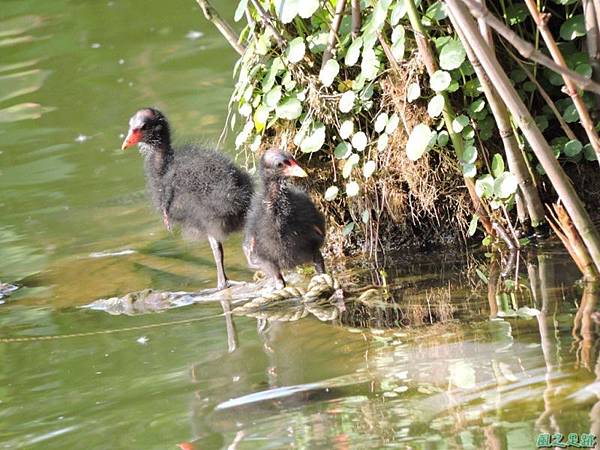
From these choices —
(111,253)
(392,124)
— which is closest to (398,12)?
(392,124)

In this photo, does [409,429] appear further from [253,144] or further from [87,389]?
[253,144]

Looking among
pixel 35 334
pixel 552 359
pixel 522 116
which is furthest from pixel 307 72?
pixel 552 359

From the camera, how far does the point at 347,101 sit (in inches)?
220

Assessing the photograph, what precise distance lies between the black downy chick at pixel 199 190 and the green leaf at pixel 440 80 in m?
1.31

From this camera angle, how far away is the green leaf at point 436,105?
17.0 ft

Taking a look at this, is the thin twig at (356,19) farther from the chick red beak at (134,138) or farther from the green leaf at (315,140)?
the chick red beak at (134,138)

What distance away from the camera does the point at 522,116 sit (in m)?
4.61

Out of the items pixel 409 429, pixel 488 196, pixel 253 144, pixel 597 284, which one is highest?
pixel 253 144

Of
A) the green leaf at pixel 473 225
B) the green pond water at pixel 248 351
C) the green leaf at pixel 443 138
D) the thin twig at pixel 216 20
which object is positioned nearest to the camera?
the green pond water at pixel 248 351

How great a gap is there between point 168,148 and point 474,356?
9.37 feet

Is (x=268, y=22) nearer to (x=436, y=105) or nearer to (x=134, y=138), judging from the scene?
(x=436, y=105)

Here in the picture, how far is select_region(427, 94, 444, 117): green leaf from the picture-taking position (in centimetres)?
519

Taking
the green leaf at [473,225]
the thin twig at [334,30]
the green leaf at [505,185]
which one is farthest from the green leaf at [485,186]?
the thin twig at [334,30]

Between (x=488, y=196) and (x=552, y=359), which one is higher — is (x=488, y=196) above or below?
above
